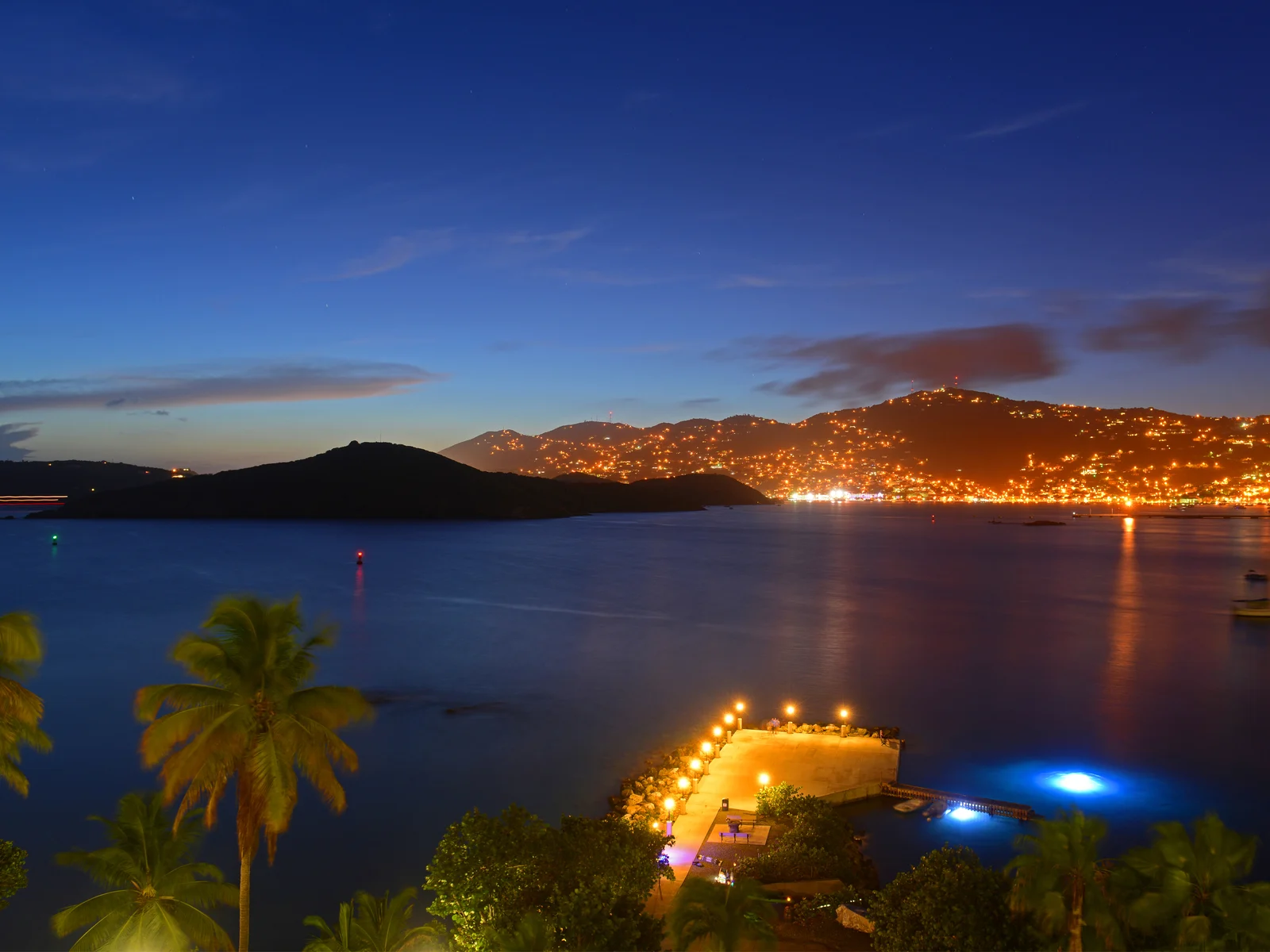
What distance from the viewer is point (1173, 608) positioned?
79.3 m

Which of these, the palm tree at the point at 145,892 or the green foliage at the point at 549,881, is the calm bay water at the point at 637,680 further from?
the palm tree at the point at 145,892

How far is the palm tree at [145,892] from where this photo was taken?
1297 cm

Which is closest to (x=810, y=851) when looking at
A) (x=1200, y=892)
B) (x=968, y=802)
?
(x=1200, y=892)

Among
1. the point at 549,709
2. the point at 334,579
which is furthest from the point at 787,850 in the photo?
the point at 334,579

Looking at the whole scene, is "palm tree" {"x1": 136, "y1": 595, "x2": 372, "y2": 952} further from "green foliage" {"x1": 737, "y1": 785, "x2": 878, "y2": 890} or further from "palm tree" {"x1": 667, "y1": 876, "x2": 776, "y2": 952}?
"green foliage" {"x1": 737, "y1": 785, "x2": 878, "y2": 890}

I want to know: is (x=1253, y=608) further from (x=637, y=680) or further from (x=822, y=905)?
(x=822, y=905)

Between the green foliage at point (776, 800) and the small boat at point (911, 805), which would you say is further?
the small boat at point (911, 805)

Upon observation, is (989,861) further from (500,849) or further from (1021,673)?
(1021,673)

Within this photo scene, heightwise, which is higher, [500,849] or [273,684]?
[273,684]

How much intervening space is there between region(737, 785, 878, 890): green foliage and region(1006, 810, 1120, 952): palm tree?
8.51m

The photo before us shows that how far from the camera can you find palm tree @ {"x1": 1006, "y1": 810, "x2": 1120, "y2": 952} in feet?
42.8

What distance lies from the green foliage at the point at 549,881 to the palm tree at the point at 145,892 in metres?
4.81

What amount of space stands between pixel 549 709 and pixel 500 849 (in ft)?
90.4

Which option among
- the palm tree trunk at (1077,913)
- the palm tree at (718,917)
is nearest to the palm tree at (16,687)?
the palm tree at (718,917)
